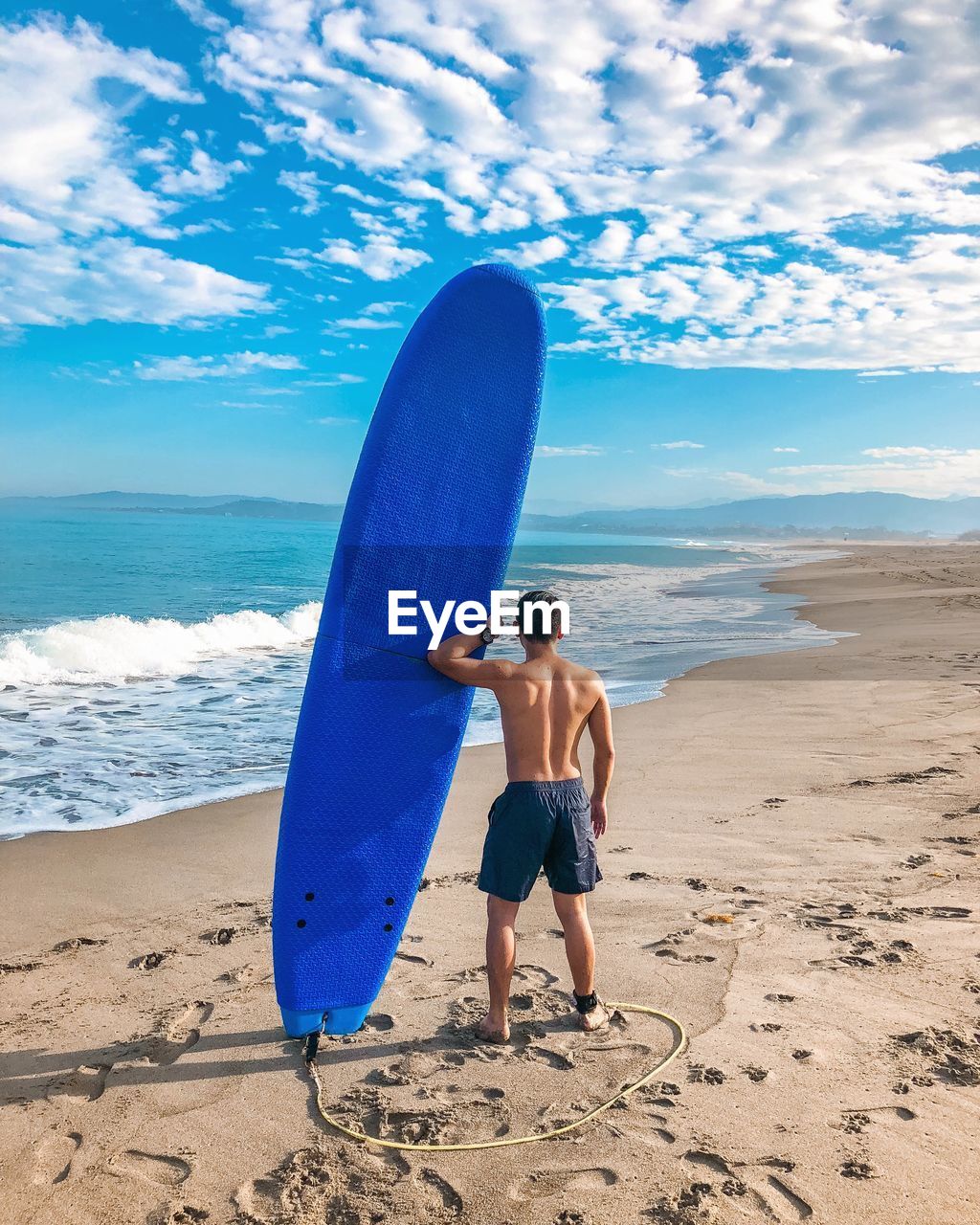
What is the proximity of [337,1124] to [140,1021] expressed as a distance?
1.07m

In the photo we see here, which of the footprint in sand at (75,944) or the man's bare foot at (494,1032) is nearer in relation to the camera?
the man's bare foot at (494,1032)

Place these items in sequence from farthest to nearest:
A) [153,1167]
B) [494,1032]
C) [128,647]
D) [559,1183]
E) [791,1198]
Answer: [128,647]
[494,1032]
[153,1167]
[559,1183]
[791,1198]

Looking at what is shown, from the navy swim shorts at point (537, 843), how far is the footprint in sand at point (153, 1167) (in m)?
1.22

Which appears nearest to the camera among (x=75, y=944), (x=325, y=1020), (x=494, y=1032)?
(x=494, y=1032)

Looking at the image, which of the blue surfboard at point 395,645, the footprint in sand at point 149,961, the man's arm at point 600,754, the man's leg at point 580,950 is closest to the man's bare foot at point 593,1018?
the man's leg at point 580,950

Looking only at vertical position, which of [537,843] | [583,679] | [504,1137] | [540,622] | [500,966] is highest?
[540,622]

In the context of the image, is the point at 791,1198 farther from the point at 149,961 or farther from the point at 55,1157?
the point at 149,961

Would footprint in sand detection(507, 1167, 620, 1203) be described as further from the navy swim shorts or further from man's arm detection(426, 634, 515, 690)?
man's arm detection(426, 634, 515, 690)

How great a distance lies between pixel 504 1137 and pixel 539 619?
1665 mm

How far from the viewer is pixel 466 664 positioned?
10.7ft

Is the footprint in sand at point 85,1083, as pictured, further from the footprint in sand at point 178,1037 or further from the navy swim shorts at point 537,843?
the navy swim shorts at point 537,843

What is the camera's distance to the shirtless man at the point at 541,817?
3.06 meters

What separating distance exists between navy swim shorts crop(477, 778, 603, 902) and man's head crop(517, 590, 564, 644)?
53cm

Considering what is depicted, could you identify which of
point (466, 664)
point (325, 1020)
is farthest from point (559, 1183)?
point (466, 664)
